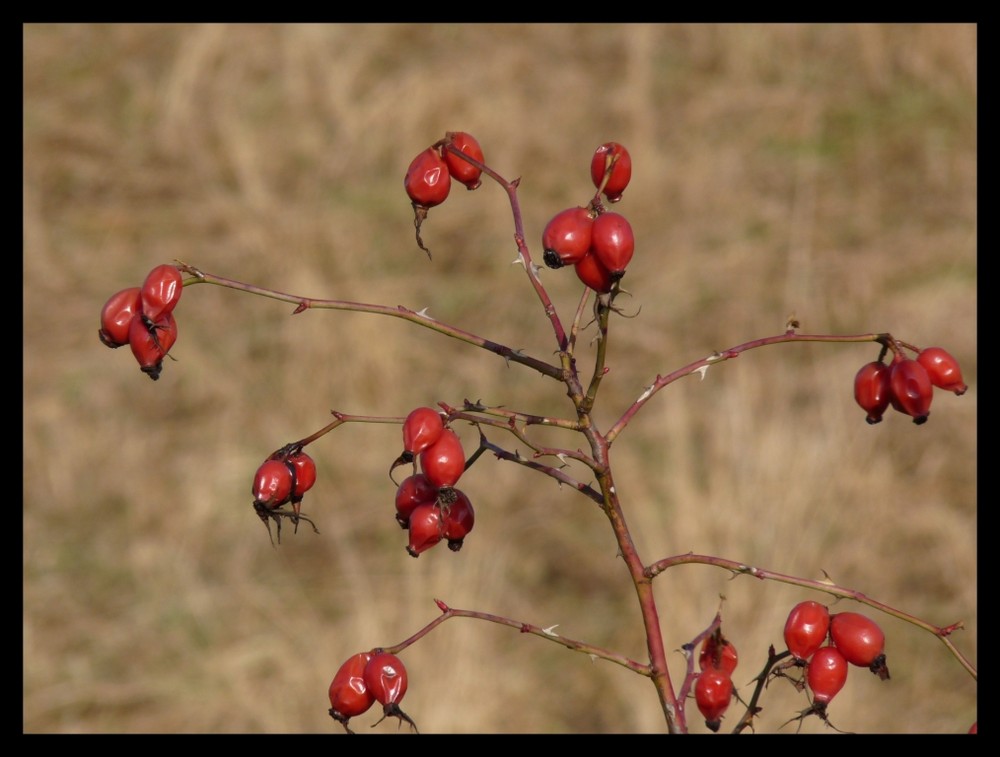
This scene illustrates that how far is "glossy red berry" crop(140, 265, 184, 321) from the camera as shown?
2.09 m

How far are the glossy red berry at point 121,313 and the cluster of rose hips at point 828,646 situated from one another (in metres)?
1.26

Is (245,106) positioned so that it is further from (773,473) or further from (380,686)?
(380,686)

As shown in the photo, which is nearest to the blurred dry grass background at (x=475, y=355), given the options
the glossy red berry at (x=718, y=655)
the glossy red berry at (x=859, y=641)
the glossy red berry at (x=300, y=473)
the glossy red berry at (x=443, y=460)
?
the glossy red berry at (x=718, y=655)

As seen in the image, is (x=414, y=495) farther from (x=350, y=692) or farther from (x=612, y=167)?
(x=612, y=167)

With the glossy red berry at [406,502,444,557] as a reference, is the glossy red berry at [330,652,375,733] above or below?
below

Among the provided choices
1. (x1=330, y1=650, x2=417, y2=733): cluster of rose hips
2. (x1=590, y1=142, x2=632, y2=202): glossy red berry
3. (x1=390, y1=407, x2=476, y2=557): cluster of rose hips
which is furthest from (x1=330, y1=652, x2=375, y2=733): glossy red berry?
(x1=590, y1=142, x2=632, y2=202): glossy red berry

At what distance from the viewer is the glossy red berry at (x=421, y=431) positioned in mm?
1920

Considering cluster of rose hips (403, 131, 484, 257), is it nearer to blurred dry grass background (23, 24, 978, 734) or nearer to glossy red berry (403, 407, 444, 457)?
glossy red berry (403, 407, 444, 457)

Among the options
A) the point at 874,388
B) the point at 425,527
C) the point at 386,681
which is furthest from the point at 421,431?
the point at 874,388

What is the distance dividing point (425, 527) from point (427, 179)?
0.65 m

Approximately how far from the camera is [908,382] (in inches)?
85.4

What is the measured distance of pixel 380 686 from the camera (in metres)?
2.14

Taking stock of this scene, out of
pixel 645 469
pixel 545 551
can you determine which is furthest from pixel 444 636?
pixel 645 469

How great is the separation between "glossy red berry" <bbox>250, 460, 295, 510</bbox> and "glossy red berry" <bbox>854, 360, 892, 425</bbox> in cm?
105
